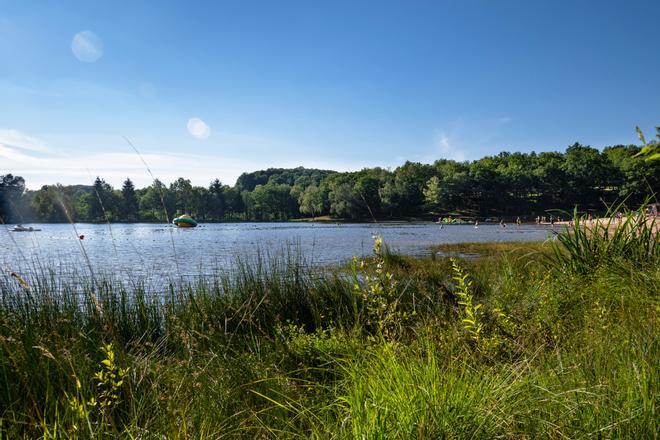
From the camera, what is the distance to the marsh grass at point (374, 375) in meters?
1.90

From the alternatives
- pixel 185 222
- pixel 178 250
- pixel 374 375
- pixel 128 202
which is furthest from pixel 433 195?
pixel 374 375

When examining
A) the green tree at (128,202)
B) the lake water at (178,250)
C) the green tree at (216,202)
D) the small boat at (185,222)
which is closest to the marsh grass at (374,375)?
the lake water at (178,250)

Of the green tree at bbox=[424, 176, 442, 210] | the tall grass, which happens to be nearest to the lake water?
the tall grass

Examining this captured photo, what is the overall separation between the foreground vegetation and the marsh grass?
17mm

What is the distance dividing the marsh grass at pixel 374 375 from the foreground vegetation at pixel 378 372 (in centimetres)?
2

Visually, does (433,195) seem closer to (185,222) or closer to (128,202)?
(185,222)

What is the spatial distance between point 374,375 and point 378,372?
0.12ft

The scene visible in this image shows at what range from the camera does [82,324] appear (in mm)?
5480

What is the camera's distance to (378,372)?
2.46 metres

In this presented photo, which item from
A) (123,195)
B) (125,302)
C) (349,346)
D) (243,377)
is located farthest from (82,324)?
(123,195)

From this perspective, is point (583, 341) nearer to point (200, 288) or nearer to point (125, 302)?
point (200, 288)

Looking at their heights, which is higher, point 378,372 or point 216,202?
point 216,202

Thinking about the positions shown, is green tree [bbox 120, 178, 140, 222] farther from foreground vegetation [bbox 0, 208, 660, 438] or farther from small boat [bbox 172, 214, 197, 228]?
foreground vegetation [bbox 0, 208, 660, 438]

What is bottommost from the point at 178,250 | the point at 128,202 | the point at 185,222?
the point at 178,250
